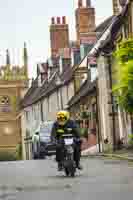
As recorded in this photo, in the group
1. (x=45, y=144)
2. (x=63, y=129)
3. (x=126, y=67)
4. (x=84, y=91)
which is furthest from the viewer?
(x=84, y=91)

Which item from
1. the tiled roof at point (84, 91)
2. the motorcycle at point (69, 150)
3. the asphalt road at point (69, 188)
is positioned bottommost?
the asphalt road at point (69, 188)

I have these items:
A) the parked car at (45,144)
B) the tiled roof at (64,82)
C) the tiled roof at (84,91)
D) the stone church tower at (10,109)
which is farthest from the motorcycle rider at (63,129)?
the stone church tower at (10,109)

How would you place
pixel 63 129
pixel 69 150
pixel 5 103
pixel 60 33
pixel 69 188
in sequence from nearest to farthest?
pixel 69 188 < pixel 69 150 < pixel 63 129 < pixel 60 33 < pixel 5 103

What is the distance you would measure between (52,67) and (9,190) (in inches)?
2511

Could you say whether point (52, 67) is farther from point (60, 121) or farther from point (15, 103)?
point (60, 121)

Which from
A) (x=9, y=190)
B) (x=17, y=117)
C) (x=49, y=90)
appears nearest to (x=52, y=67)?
(x=49, y=90)

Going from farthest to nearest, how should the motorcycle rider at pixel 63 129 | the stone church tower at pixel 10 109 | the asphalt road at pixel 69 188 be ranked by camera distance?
the stone church tower at pixel 10 109, the motorcycle rider at pixel 63 129, the asphalt road at pixel 69 188

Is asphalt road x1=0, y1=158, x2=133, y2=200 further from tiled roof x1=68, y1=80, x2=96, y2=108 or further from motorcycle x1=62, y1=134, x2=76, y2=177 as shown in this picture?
tiled roof x1=68, y1=80, x2=96, y2=108

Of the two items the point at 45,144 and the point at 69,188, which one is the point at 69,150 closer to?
the point at 69,188

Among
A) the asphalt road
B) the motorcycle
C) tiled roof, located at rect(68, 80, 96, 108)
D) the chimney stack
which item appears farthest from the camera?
the chimney stack

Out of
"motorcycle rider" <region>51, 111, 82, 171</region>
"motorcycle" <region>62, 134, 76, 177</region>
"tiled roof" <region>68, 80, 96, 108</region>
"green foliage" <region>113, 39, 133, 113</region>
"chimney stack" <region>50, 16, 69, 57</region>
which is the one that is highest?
"chimney stack" <region>50, 16, 69, 57</region>

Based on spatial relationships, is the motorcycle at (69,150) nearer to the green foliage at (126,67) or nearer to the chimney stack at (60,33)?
the green foliage at (126,67)

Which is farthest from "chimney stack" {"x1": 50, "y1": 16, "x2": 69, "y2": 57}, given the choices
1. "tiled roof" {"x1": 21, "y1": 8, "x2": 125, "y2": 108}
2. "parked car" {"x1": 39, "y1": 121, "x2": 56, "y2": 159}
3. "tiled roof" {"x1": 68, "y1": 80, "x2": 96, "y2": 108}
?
"parked car" {"x1": 39, "y1": 121, "x2": 56, "y2": 159}

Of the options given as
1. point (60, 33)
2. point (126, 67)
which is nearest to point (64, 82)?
point (60, 33)
